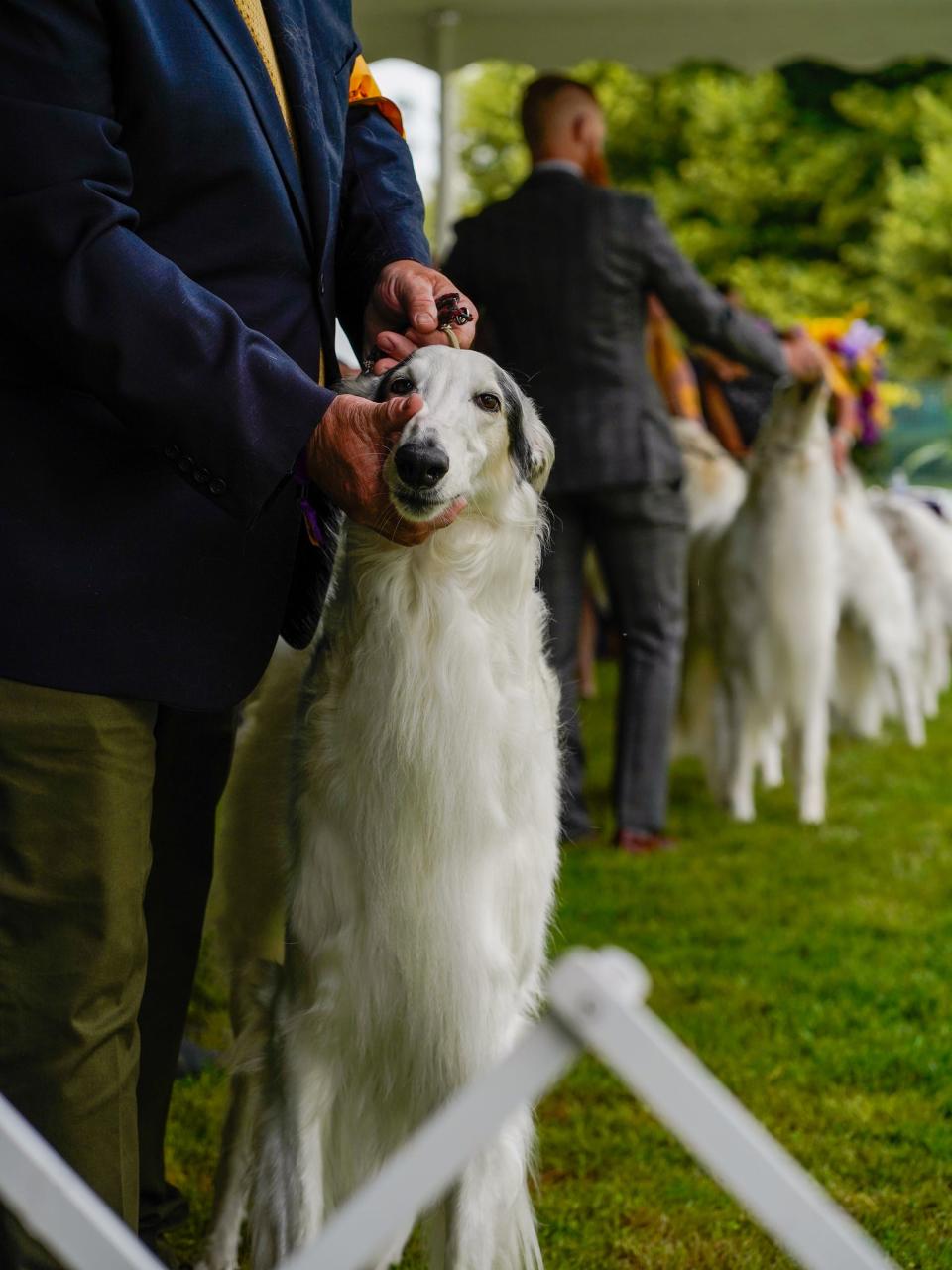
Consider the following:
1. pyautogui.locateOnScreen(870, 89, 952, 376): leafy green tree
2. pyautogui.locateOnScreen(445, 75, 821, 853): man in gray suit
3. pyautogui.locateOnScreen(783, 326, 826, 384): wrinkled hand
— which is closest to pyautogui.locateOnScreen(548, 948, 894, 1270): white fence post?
pyautogui.locateOnScreen(445, 75, 821, 853): man in gray suit

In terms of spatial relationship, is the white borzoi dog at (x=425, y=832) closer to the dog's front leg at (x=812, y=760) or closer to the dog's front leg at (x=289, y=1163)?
the dog's front leg at (x=289, y=1163)

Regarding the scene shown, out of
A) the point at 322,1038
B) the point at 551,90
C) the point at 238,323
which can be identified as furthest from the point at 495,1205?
the point at 551,90

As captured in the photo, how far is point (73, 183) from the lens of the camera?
172cm

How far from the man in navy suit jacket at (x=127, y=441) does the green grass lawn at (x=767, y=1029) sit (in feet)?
3.85

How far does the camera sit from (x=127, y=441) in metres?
1.92

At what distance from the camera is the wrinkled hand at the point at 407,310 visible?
2213 millimetres

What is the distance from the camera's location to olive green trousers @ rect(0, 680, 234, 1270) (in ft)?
6.16

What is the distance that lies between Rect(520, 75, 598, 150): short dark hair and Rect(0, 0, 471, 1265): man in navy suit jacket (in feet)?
12.4

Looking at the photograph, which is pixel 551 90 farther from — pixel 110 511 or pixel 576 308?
pixel 110 511

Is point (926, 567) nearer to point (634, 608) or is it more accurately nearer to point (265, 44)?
point (634, 608)

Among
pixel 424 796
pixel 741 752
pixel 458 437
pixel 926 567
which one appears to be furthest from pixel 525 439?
pixel 926 567

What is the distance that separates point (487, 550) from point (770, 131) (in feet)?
82.2

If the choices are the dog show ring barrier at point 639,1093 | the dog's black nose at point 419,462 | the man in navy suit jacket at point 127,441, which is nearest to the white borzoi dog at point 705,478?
the man in navy suit jacket at point 127,441

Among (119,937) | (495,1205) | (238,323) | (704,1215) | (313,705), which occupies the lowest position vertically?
(704,1215)
